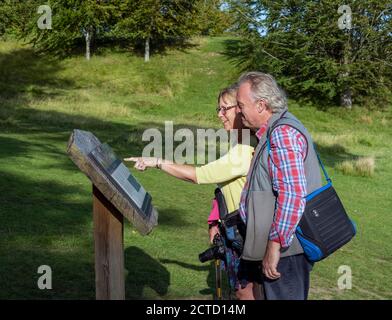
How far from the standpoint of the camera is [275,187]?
132 inches

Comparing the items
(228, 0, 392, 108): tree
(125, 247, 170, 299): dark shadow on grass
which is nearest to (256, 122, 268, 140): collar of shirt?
(125, 247, 170, 299): dark shadow on grass

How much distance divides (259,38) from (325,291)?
1036 inches

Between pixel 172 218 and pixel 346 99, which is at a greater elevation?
pixel 346 99

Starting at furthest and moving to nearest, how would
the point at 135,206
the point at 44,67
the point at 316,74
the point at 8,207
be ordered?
the point at 44,67
the point at 316,74
the point at 8,207
the point at 135,206

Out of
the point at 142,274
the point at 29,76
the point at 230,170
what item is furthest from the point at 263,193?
the point at 29,76

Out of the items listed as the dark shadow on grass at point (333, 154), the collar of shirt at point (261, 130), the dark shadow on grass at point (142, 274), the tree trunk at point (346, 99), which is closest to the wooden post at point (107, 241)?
the collar of shirt at point (261, 130)

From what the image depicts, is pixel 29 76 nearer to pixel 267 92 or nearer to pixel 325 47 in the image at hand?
pixel 325 47

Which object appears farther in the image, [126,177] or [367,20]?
[367,20]

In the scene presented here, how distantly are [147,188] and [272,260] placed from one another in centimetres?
838

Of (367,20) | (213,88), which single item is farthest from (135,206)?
(213,88)

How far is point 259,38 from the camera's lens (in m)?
31.9

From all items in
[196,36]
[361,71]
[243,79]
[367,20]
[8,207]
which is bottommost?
[8,207]

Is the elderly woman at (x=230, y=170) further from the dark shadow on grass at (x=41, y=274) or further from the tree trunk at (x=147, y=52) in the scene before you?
the tree trunk at (x=147, y=52)
